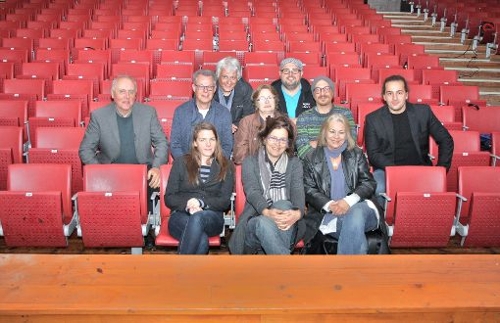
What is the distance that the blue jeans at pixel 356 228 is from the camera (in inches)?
80.7

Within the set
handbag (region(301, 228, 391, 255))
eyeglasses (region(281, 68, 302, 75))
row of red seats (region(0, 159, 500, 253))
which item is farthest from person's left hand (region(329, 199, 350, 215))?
eyeglasses (region(281, 68, 302, 75))

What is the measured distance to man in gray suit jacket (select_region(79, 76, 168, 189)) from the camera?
256cm

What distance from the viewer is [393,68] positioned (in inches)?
183

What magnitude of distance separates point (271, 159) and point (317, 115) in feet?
1.95

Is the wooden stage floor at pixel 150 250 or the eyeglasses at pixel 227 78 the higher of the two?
the eyeglasses at pixel 227 78

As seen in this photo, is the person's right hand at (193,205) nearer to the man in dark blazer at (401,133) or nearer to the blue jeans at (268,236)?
the blue jeans at (268,236)

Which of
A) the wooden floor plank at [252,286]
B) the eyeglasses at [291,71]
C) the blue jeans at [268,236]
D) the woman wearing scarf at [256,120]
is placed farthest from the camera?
the eyeglasses at [291,71]

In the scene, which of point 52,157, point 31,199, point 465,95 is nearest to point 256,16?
point 465,95

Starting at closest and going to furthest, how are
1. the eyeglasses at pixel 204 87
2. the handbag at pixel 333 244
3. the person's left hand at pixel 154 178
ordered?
the handbag at pixel 333 244 < the person's left hand at pixel 154 178 < the eyeglasses at pixel 204 87

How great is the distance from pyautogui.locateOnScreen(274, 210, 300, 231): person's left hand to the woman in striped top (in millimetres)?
278

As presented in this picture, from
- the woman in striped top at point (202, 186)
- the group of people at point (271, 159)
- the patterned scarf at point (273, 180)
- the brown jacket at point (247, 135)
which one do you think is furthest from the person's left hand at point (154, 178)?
the patterned scarf at point (273, 180)

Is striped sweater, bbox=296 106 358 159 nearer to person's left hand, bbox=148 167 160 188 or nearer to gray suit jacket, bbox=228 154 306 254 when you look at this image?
gray suit jacket, bbox=228 154 306 254

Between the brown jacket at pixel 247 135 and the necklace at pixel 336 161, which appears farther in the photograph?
the brown jacket at pixel 247 135

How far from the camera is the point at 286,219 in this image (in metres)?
2.06
